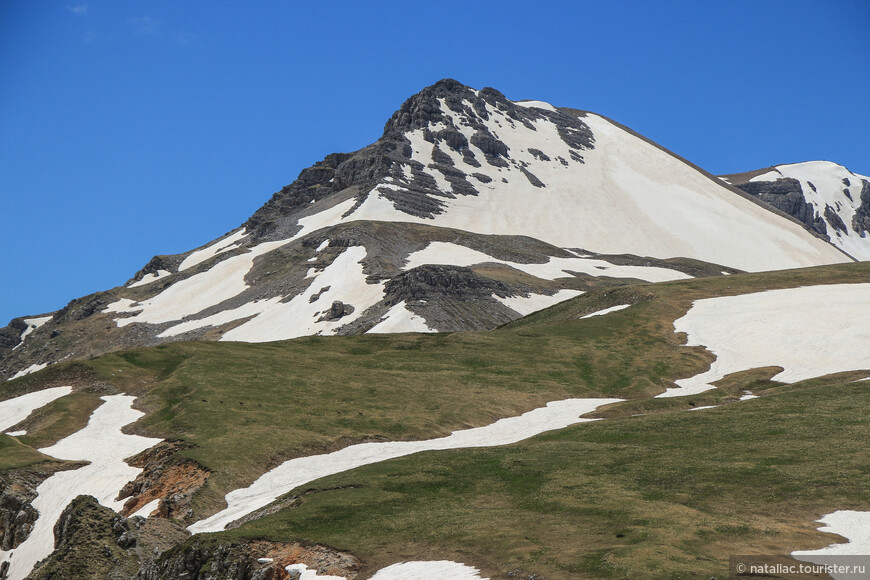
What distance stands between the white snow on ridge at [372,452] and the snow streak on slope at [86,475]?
10399mm

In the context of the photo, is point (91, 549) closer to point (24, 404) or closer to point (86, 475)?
point (86, 475)

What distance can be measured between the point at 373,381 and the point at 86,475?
94.0 feet

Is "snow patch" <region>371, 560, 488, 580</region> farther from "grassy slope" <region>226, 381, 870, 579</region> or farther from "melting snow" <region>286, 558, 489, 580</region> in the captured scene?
"grassy slope" <region>226, 381, 870, 579</region>

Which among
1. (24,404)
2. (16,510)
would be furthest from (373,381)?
(16,510)

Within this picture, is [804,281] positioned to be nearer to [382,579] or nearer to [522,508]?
[522,508]

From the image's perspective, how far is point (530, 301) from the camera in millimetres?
159875

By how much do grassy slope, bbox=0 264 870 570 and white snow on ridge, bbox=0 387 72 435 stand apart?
8.56ft

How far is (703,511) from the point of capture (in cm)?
3541

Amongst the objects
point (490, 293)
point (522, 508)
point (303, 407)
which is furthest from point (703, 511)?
point (490, 293)

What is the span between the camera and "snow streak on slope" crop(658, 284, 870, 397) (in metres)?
77.8

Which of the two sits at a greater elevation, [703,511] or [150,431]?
[150,431]

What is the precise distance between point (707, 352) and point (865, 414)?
36303 mm

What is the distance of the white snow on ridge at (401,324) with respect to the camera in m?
128

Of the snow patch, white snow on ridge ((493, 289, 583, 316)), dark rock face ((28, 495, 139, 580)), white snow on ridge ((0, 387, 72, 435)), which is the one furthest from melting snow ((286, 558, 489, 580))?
white snow on ridge ((493, 289, 583, 316))
